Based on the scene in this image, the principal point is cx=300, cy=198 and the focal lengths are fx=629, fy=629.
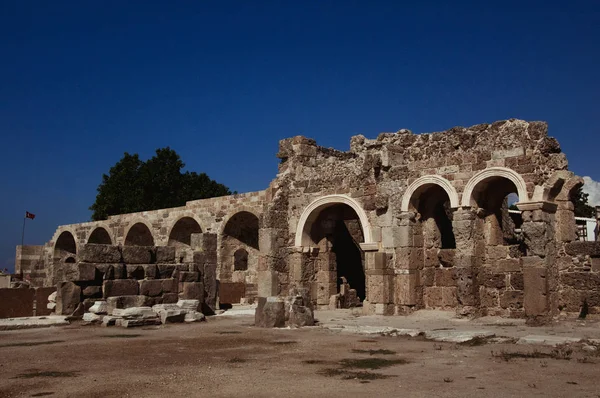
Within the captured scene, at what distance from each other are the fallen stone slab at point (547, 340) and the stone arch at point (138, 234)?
2003 centimetres

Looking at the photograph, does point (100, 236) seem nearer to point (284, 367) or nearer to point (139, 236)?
point (139, 236)

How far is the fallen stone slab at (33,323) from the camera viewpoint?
38.2 feet

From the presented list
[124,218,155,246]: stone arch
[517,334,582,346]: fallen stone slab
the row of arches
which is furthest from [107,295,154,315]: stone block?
[124,218,155,246]: stone arch

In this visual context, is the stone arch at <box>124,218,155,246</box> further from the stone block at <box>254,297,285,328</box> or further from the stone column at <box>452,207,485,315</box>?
the stone column at <box>452,207,485,315</box>

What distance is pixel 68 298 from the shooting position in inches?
507

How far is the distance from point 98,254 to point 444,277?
25.1 ft

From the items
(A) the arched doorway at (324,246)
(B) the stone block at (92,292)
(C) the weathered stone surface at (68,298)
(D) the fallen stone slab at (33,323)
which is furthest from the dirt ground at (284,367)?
(A) the arched doorway at (324,246)

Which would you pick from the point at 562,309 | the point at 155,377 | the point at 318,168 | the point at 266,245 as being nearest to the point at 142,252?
the point at 266,245

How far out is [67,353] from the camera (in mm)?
8398

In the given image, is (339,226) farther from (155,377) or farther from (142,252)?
(155,377)

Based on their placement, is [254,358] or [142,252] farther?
[142,252]

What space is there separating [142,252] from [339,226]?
19.2ft

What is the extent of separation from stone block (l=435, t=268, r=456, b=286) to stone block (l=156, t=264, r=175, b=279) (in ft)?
20.0

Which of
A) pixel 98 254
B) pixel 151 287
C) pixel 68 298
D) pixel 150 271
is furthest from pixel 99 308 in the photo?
pixel 150 271
